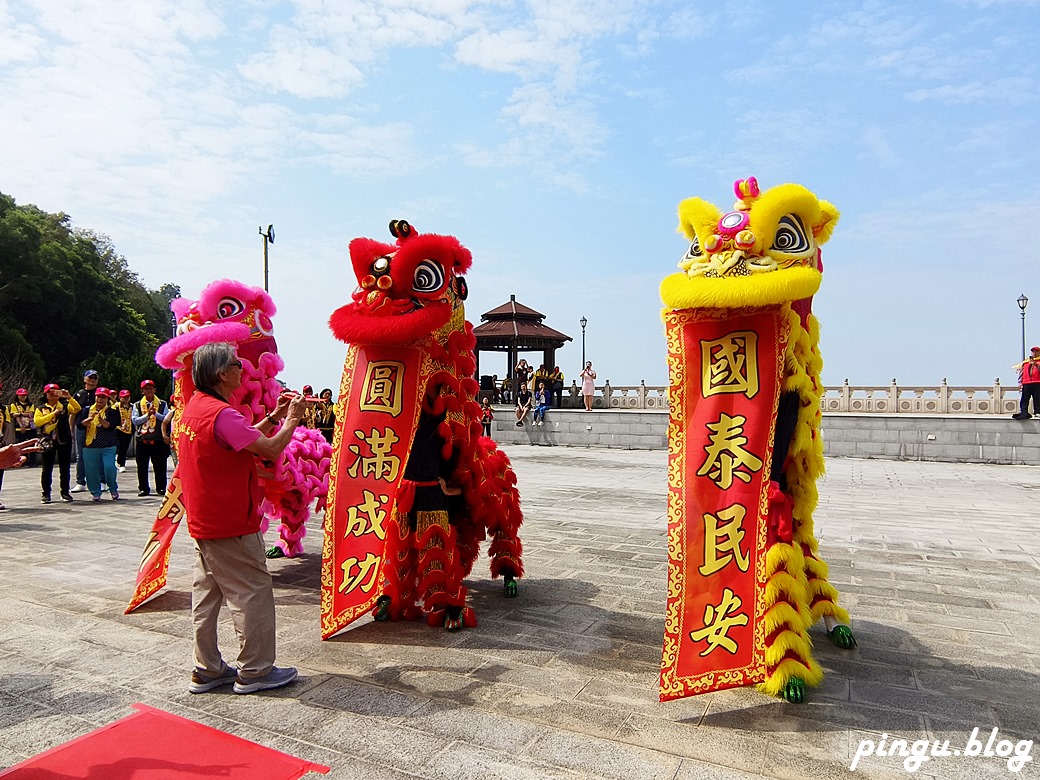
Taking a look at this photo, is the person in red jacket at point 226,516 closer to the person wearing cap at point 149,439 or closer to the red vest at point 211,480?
the red vest at point 211,480

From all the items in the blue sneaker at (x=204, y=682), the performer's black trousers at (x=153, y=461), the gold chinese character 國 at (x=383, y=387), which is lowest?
the blue sneaker at (x=204, y=682)

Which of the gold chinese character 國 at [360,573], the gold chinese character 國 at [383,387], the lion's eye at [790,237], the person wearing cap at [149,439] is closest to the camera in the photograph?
the lion's eye at [790,237]

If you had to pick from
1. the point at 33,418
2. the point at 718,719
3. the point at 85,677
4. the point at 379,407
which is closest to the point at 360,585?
the point at 379,407

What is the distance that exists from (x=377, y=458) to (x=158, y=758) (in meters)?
2.13

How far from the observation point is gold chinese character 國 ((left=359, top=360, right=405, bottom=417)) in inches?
190

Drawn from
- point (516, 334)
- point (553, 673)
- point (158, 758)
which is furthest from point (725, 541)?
point (516, 334)

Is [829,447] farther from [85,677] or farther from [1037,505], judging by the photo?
[85,677]

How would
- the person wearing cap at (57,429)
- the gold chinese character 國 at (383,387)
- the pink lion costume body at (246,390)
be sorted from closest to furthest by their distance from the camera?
the gold chinese character 國 at (383,387) < the pink lion costume body at (246,390) < the person wearing cap at (57,429)

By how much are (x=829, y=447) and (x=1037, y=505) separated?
714cm

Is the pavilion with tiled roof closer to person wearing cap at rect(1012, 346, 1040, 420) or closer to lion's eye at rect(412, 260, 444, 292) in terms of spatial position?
person wearing cap at rect(1012, 346, 1040, 420)

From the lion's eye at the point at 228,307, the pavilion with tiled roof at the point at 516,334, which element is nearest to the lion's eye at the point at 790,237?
the lion's eye at the point at 228,307

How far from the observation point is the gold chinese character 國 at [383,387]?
190 inches

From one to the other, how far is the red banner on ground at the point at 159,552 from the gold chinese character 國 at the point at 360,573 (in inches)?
59.2

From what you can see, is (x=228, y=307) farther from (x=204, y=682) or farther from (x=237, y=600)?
(x=204, y=682)
